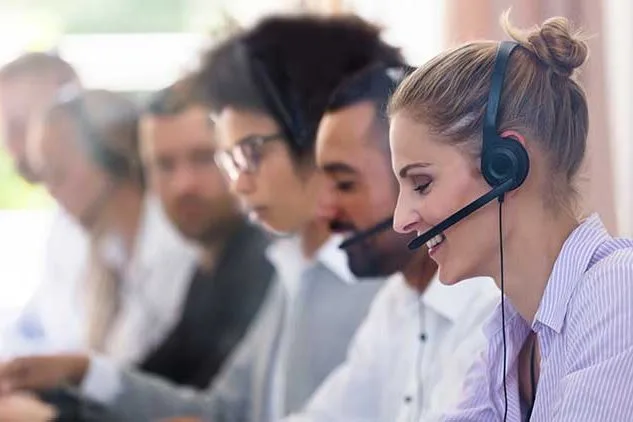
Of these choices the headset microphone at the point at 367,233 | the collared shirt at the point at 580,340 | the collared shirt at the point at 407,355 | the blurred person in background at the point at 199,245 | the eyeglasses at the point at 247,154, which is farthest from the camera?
the blurred person in background at the point at 199,245

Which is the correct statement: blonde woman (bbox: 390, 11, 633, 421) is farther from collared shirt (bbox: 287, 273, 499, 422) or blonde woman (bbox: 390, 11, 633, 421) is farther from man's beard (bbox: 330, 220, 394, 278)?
man's beard (bbox: 330, 220, 394, 278)

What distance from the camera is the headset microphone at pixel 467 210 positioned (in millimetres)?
856

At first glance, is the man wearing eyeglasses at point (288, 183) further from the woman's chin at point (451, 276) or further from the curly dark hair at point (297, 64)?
the woman's chin at point (451, 276)

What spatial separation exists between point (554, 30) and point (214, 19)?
1.16m

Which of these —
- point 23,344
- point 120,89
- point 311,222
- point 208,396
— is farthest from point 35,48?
point 311,222

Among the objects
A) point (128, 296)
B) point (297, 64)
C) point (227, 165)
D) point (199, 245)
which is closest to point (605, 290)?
point (297, 64)

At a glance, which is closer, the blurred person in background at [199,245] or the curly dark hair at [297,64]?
the curly dark hair at [297,64]

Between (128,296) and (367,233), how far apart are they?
0.83 metres

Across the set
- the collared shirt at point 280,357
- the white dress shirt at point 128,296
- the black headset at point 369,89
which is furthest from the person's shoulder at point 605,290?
the white dress shirt at point 128,296

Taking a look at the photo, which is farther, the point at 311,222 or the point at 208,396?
the point at 208,396

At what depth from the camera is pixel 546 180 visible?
0.88 metres

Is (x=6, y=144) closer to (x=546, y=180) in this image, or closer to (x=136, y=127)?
(x=136, y=127)

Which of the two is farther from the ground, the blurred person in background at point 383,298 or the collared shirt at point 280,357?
the blurred person in background at point 383,298

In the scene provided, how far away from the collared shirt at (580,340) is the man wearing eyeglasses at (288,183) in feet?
1.21
